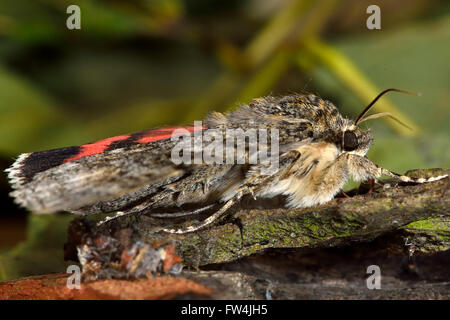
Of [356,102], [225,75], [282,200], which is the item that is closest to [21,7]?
[225,75]

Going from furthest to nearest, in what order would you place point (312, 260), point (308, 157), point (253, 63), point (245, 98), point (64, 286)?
point (253, 63) < point (245, 98) < point (308, 157) < point (312, 260) < point (64, 286)

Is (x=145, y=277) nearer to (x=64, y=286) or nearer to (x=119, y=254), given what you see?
(x=119, y=254)

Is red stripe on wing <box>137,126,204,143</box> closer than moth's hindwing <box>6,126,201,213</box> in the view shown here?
No

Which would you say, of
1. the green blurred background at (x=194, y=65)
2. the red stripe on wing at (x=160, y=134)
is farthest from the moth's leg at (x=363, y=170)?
the green blurred background at (x=194, y=65)

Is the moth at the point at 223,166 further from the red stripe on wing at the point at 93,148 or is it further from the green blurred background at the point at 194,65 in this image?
the green blurred background at the point at 194,65

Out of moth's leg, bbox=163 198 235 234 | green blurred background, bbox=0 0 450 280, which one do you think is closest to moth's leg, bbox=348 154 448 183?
moth's leg, bbox=163 198 235 234

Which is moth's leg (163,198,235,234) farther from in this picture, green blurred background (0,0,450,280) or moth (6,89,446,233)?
green blurred background (0,0,450,280)
